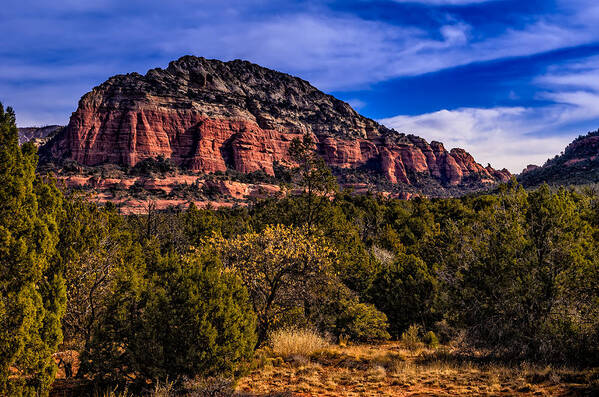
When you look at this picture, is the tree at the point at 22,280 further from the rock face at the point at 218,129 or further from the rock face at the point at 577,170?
the rock face at the point at 218,129

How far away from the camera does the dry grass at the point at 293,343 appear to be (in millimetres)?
11461

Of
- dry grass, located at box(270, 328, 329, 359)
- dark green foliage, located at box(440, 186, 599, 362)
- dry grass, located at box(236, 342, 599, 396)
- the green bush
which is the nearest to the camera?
the green bush

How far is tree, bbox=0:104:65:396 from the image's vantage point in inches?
248

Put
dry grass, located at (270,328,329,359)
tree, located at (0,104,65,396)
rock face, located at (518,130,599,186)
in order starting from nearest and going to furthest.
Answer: tree, located at (0,104,65,396), dry grass, located at (270,328,329,359), rock face, located at (518,130,599,186)

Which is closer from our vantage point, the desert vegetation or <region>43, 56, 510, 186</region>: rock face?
the desert vegetation

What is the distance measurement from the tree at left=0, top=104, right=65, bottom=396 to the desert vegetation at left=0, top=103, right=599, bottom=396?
0.02 m

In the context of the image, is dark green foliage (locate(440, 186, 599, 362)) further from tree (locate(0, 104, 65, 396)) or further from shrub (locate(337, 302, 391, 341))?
tree (locate(0, 104, 65, 396))

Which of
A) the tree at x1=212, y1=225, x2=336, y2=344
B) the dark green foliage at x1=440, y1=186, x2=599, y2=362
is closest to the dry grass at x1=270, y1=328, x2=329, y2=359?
the tree at x1=212, y1=225, x2=336, y2=344

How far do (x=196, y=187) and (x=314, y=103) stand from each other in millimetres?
114902

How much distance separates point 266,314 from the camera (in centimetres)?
1186

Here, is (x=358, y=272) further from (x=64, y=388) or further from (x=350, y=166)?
(x=350, y=166)

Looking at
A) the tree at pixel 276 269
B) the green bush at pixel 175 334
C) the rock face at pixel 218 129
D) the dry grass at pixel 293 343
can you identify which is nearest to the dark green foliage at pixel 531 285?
the tree at pixel 276 269

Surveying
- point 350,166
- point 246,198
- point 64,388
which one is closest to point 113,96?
point 246,198

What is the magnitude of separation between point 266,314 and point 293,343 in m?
1.30
